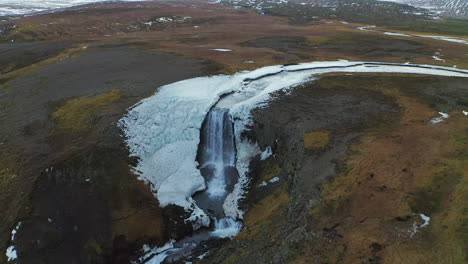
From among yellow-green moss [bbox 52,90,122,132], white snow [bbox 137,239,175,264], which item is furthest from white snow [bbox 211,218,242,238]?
yellow-green moss [bbox 52,90,122,132]

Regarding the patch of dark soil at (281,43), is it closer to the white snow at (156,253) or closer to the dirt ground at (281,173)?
the dirt ground at (281,173)

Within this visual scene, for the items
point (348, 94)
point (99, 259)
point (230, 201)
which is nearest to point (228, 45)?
point (348, 94)

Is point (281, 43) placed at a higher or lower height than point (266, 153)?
higher

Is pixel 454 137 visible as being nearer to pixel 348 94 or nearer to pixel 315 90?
pixel 348 94

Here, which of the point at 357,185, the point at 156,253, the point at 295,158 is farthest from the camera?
the point at 295,158

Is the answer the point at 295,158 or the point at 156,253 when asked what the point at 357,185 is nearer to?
the point at 295,158

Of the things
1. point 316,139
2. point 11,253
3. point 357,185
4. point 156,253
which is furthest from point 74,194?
point 357,185
